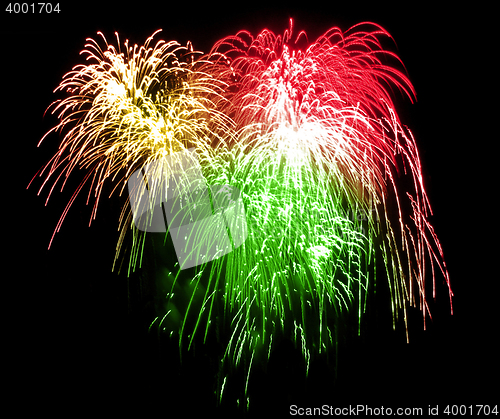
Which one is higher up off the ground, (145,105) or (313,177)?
(145,105)

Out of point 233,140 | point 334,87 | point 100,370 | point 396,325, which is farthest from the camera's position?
point 100,370

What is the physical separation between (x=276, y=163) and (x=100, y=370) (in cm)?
447

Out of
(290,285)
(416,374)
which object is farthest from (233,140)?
(416,374)

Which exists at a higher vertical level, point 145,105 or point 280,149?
point 145,105

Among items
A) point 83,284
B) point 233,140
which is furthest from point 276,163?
point 83,284

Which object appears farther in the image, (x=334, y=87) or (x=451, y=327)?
(x=451, y=327)

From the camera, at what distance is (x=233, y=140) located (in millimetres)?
3439

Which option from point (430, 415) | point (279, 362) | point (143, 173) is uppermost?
point (143, 173)

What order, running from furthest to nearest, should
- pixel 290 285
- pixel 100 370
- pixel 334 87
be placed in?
1. pixel 100 370
2. pixel 290 285
3. pixel 334 87

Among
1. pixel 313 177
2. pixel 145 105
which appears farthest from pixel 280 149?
pixel 145 105

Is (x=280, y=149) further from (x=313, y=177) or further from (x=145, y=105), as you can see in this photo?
(x=145, y=105)

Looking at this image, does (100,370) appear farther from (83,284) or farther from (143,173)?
(143,173)

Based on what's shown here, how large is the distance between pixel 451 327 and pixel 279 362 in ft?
9.39

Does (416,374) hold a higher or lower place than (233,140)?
lower
